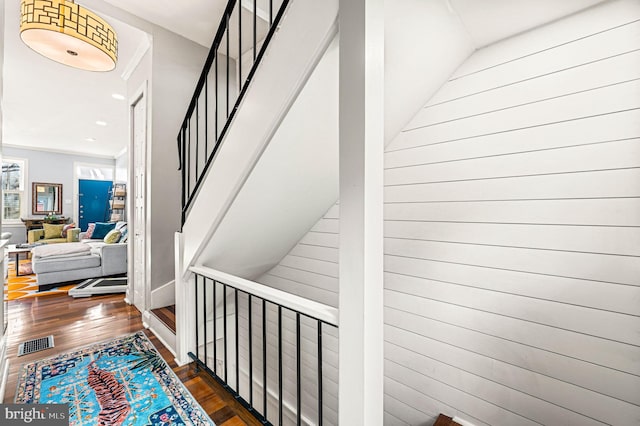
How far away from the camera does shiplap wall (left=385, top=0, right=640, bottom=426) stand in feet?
3.41

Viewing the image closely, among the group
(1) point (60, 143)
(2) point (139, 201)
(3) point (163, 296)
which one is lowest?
(3) point (163, 296)

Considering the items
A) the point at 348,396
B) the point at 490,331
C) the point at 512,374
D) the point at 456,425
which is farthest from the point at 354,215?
the point at 456,425

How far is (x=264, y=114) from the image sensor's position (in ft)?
4.16

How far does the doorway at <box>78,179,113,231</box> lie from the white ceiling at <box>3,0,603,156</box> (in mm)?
1944

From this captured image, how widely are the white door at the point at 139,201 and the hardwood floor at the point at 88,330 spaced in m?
0.28

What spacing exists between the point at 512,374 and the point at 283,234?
1579 millimetres

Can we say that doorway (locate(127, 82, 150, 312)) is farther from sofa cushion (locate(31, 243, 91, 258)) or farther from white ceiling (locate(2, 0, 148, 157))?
sofa cushion (locate(31, 243, 91, 258))

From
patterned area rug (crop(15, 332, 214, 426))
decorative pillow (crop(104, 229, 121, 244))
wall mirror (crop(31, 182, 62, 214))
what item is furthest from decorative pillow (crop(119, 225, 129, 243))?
wall mirror (crop(31, 182, 62, 214))

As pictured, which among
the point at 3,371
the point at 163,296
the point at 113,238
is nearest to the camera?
the point at 3,371

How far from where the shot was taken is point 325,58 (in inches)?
40.6

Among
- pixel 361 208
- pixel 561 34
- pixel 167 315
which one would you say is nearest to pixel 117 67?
pixel 167 315

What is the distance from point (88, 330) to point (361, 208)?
3128 mm

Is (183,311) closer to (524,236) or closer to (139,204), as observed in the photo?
(139,204)

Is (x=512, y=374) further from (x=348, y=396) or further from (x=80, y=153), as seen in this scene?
(x=80, y=153)
